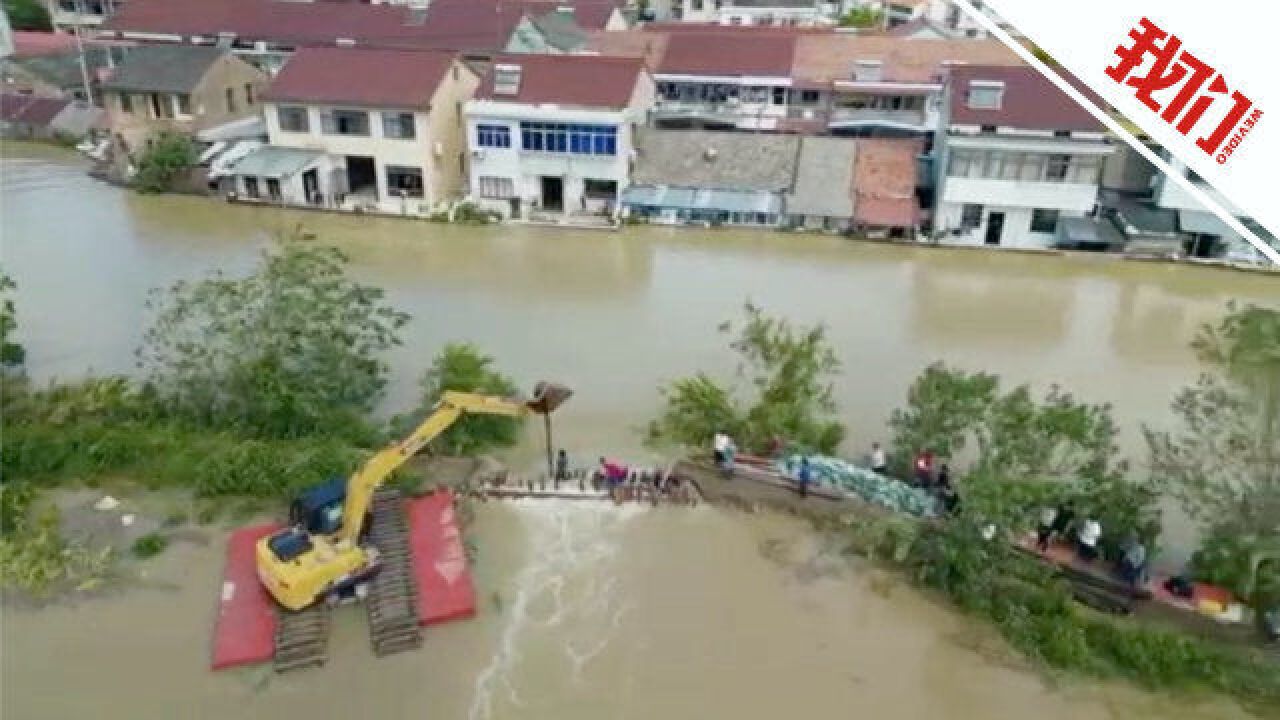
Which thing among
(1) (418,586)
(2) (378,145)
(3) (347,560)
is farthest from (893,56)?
(3) (347,560)

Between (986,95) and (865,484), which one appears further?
(986,95)

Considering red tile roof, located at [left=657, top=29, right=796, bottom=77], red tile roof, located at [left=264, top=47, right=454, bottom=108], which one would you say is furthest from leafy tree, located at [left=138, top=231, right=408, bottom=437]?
red tile roof, located at [left=657, top=29, right=796, bottom=77]

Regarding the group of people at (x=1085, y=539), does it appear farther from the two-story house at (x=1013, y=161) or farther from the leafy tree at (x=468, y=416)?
the two-story house at (x=1013, y=161)

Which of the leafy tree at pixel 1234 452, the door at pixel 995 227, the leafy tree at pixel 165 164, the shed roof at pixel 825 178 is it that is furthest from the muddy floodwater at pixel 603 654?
the leafy tree at pixel 165 164

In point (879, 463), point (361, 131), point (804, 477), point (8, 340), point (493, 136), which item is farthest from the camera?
point (361, 131)

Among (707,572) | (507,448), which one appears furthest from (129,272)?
(707,572)

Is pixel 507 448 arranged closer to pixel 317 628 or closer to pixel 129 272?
pixel 317 628

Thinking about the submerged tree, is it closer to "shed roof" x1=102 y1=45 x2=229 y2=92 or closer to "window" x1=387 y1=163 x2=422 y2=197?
"window" x1=387 y1=163 x2=422 y2=197

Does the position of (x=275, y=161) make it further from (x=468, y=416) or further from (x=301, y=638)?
(x=301, y=638)
